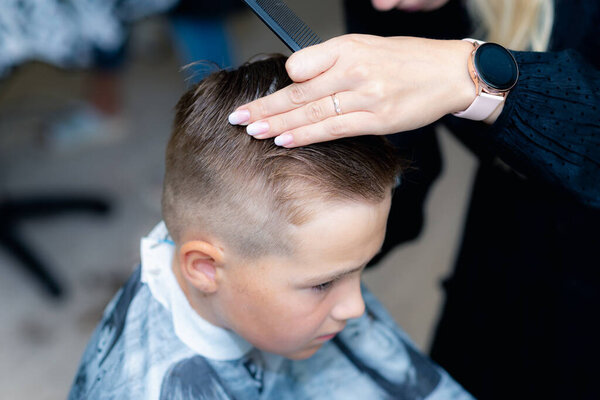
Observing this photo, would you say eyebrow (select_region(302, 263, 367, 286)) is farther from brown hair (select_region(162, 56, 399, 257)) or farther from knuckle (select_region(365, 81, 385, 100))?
knuckle (select_region(365, 81, 385, 100))

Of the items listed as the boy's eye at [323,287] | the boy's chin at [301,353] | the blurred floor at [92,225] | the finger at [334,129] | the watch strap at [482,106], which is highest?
the finger at [334,129]

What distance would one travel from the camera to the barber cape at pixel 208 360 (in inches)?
33.8

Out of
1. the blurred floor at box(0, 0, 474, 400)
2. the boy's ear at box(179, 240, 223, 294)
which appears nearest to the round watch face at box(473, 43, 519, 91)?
the boy's ear at box(179, 240, 223, 294)

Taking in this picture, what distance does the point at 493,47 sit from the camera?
750 millimetres

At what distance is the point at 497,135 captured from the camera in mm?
792

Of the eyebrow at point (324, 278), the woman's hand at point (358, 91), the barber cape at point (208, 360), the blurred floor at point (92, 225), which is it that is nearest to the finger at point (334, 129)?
the woman's hand at point (358, 91)

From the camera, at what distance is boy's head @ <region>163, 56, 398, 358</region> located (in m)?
0.76

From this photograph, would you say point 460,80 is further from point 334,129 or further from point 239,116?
point 239,116

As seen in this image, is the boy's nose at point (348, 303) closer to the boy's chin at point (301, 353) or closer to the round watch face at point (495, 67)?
the boy's chin at point (301, 353)

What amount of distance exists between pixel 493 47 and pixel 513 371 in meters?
0.70

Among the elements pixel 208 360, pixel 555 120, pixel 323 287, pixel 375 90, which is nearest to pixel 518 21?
pixel 555 120

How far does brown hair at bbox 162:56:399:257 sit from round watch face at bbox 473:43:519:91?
18 cm

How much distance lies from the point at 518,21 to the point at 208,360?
0.78 metres

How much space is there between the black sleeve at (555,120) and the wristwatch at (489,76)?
0.02 metres
